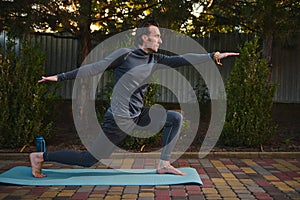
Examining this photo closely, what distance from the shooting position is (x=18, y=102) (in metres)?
6.22

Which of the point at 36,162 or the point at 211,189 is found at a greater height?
the point at 36,162

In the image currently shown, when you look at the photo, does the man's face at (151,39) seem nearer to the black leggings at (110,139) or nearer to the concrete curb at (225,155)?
the black leggings at (110,139)

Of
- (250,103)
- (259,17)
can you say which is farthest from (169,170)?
(259,17)

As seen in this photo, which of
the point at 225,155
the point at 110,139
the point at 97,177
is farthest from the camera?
the point at 225,155

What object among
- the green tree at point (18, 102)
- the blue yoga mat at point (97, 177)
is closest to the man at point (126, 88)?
the blue yoga mat at point (97, 177)

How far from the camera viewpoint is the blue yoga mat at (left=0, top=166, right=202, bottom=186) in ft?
14.0

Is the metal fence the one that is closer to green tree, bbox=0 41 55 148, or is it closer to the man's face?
green tree, bbox=0 41 55 148

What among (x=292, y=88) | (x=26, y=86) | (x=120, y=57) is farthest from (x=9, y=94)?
(x=292, y=88)

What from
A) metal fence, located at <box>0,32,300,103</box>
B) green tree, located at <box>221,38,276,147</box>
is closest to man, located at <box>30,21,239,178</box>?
green tree, located at <box>221,38,276,147</box>

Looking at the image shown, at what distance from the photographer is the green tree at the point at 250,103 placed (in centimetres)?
637

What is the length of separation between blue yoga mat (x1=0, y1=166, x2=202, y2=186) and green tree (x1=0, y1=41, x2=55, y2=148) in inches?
49.8

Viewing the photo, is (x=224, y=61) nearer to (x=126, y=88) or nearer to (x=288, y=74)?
(x=288, y=74)

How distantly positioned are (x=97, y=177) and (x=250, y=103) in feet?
9.61

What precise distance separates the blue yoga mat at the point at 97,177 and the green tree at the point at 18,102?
1266 millimetres
